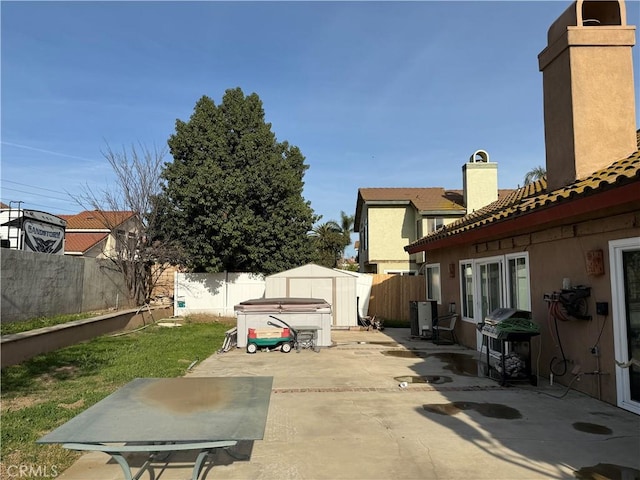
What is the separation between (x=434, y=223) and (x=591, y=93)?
16.0 metres

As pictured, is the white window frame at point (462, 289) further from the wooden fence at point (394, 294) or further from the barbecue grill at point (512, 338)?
the wooden fence at point (394, 294)

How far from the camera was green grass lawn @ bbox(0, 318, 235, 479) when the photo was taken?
434 cm

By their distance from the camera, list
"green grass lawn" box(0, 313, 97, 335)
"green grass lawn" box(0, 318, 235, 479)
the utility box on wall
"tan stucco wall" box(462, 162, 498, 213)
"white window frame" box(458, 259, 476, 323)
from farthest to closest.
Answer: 1. "tan stucco wall" box(462, 162, 498, 213)
2. the utility box on wall
3. "white window frame" box(458, 259, 476, 323)
4. "green grass lawn" box(0, 313, 97, 335)
5. "green grass lawn" box(0, 318, 235, 479)

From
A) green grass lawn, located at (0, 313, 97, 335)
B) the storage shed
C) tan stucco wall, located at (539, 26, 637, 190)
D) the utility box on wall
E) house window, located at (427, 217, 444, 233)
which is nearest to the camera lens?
tan stucco wall, located at (539, 26, 637, 190)

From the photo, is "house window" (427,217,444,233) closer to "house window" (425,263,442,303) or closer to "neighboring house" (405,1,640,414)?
"house window" (425,263,442,303)

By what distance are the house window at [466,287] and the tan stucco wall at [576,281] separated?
7.48 feet

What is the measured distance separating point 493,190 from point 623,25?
1400 cm

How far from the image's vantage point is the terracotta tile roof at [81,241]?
24862mm

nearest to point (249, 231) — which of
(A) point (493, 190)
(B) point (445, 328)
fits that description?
(B) point (445, 328)

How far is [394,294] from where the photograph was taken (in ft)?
59.2

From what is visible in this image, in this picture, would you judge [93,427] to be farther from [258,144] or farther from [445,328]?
[258,144]

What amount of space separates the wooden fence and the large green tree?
11.6 ft

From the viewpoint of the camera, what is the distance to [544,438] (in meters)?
4.49

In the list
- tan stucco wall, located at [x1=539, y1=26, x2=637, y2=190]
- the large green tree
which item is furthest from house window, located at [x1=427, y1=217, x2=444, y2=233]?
tan stucco wall, located at [x1=539, y1=26, x2=637, y2=190]
